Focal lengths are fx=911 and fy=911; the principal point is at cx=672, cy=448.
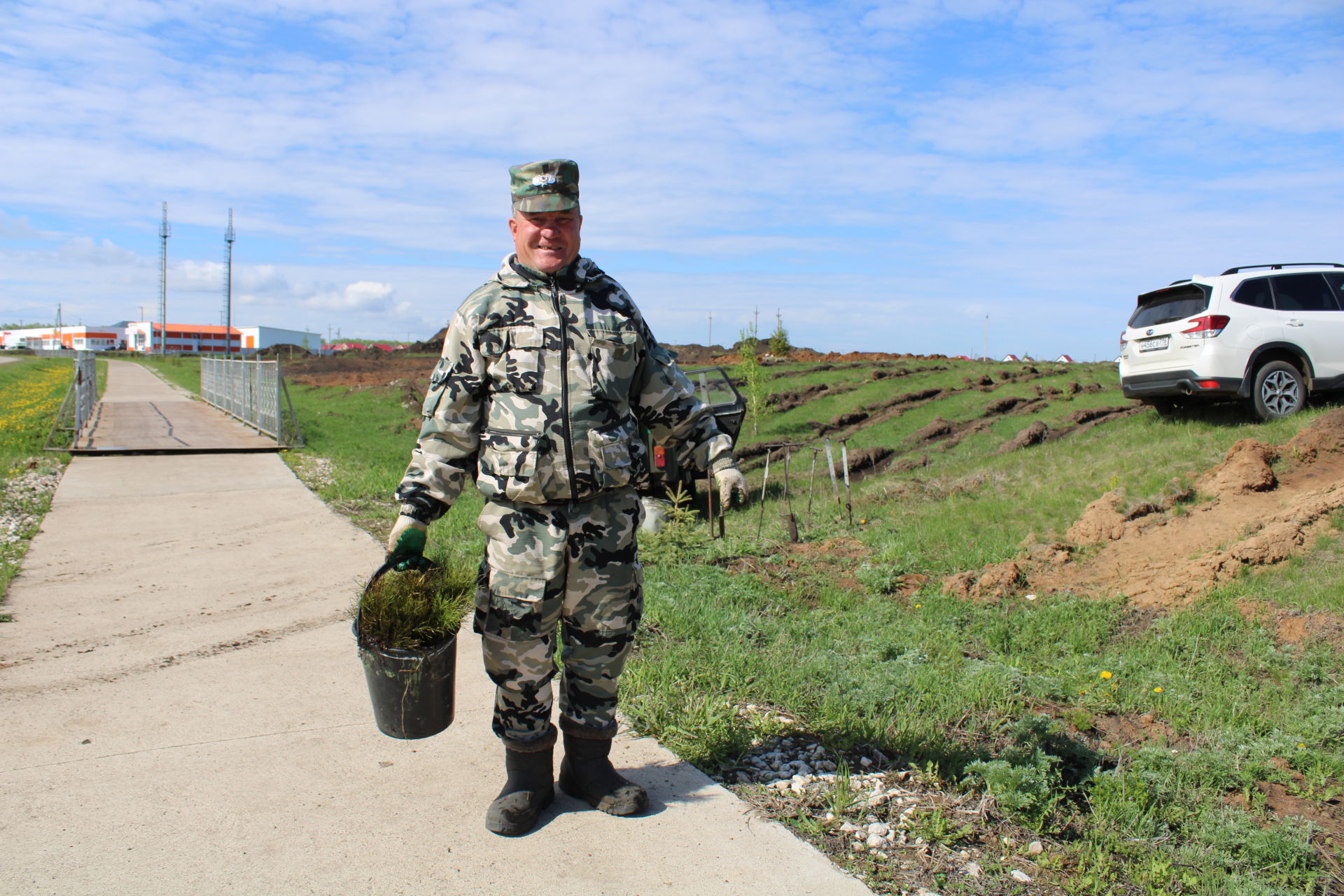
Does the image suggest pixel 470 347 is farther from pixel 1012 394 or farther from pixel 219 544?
pixel 1012 394

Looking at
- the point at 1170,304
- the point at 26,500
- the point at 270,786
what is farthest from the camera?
the point at 1170,304

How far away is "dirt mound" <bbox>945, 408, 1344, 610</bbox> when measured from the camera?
5.74m

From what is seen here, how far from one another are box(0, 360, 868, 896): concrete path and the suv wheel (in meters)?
8.23

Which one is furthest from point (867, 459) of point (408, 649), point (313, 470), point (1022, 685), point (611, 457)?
point (408, 649)

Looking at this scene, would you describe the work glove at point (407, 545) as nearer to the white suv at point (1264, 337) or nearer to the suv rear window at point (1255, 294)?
the white suv at point (1264, 337)

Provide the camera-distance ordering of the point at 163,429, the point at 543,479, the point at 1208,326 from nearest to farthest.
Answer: the point at 543,479 → the point at 1208,326 → the point at 163,429

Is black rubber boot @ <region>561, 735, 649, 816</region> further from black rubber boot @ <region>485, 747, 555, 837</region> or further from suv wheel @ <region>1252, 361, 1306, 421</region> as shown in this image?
suv wheel @ <region>1252, 361, 1306, 421</region>

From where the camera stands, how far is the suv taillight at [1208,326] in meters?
9.05

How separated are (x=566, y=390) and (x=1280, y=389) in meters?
8.91

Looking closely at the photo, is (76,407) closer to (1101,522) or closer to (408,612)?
(408,612)

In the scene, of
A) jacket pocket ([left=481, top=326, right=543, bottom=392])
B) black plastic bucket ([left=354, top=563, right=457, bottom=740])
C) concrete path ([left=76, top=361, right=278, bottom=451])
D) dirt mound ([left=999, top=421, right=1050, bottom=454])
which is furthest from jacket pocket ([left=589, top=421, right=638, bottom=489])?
dirt mound ([left=999, top=421, right=1050, bottom=454])

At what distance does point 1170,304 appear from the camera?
9.76 meters

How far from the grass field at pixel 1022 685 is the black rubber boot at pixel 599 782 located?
434 millimetres

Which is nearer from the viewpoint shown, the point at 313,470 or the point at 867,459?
the point at 313,470
